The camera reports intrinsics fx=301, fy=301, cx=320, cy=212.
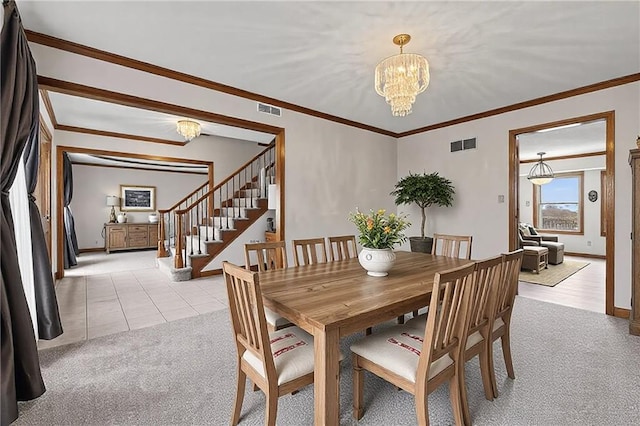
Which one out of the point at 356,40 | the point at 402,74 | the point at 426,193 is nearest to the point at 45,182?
the point at 356,40

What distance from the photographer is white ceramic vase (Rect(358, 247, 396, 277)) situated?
2.12 metres

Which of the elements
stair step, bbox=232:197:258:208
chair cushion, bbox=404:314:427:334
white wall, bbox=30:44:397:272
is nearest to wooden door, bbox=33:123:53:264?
white wall, bbox=30:44:397:272

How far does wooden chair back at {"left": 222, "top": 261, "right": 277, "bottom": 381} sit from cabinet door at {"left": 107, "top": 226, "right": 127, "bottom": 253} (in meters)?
7.93

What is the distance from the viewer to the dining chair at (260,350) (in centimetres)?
137

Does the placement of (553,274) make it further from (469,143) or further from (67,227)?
(67,227)

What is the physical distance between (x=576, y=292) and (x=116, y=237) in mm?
9680

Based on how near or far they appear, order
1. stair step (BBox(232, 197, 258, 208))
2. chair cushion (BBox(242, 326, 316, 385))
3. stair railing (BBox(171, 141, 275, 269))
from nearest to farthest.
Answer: chair cushion (BBox(242, 326, 316, 385)) → stair railing (BBox(171, 141, 275, 269)) → stair step (BBox(232, 197, 258, 208))

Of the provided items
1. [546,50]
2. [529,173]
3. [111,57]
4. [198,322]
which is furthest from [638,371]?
[529,173]

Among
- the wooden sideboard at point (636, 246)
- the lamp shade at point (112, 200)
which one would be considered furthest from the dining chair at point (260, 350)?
the lamp shade at point (112, 200)

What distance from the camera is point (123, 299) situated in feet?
12.8

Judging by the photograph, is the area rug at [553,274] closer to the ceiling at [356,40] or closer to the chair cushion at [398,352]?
the ceiling at [356,40]

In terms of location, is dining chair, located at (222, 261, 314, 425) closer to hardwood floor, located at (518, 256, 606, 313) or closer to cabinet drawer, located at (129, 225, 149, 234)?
hardwood floor, located at (518, 256, 606, 313)

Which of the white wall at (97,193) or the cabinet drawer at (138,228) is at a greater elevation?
the white wall at (97,193)

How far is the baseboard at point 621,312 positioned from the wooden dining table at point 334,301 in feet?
7.79
